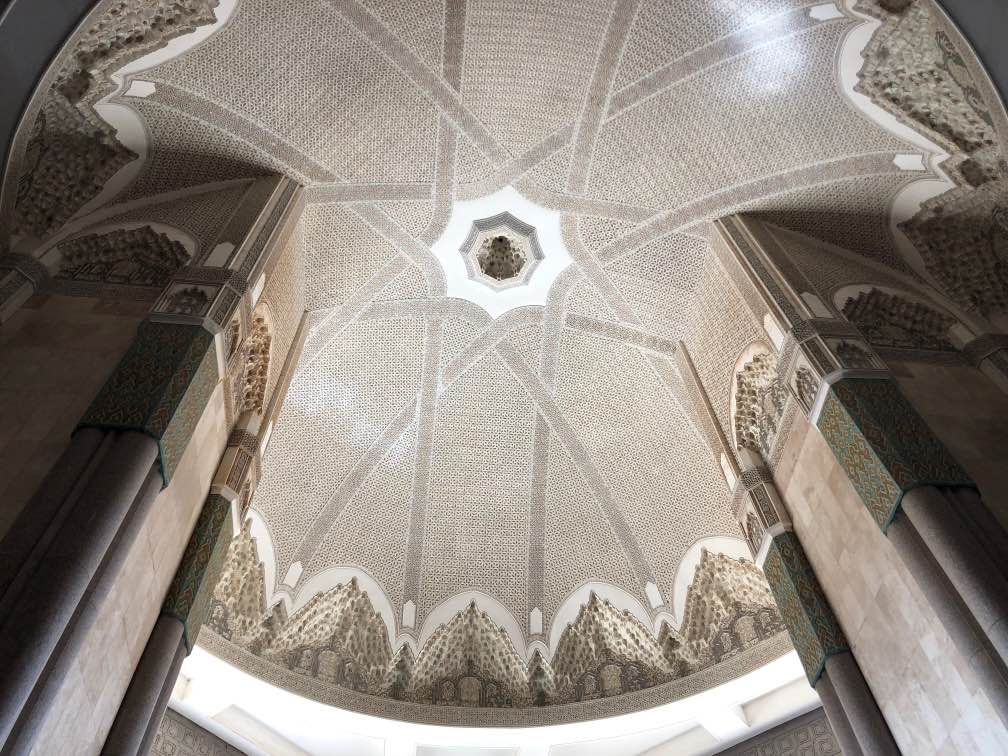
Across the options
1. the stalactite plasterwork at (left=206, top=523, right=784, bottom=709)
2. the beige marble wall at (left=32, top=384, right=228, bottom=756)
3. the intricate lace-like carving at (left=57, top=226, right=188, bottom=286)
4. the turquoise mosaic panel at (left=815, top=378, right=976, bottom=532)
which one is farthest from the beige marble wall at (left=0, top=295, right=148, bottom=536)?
the turquoise mosaic panel at (left=815, top=378, right=976, bottom=532)

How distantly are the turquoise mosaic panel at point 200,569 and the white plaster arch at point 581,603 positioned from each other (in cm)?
356

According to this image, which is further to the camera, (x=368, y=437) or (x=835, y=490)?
(x=368, y=437)

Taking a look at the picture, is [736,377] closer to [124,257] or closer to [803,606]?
[803,606]

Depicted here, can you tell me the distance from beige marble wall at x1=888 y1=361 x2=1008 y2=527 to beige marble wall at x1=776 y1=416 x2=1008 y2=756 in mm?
509

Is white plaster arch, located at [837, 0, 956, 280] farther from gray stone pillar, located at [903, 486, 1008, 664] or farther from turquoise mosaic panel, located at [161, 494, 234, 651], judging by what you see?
turquoise mosaic panel, located at [161, 494, 234, 651]

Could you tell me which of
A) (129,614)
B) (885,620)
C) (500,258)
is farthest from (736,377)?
(129,614)

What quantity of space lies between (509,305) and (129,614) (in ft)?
13.5

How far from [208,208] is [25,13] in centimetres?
157

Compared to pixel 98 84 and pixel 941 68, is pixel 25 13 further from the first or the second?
pixel 941 68

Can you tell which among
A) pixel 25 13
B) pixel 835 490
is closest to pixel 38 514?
pixel 25 13

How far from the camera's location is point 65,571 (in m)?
2.66

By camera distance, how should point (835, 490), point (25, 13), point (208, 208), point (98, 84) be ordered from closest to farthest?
point (25, 13) → point (835, 490) → point (98, 84) → point (208, 208)

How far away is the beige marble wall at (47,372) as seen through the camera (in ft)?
10.4

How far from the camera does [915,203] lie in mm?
5176
